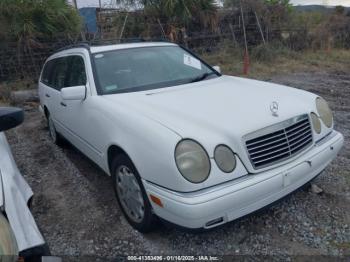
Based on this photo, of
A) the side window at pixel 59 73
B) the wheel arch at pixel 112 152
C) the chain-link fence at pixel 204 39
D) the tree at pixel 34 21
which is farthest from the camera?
the chain-link fence at pixel 204 39

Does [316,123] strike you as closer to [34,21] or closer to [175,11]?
[34,21]

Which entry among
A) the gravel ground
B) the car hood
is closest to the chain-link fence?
the gravel ground

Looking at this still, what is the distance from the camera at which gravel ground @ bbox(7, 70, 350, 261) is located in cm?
250

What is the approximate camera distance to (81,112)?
3.34 m

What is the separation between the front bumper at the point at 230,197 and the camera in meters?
2.07

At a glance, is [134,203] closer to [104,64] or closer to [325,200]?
[104,64]

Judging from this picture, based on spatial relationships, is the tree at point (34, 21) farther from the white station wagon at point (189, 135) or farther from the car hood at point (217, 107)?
the car hood at point (217, 107)

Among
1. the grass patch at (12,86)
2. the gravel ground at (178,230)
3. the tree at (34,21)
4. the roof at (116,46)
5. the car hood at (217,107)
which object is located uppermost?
the tree at (34,21)

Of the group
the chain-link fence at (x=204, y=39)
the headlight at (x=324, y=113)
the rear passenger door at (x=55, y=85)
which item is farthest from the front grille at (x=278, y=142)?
the chain-link fence at (x=204, y=39)

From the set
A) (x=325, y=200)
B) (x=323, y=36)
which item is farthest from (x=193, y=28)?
(x=325, y=200)

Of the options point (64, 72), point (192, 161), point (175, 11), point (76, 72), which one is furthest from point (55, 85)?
point (175, 11)

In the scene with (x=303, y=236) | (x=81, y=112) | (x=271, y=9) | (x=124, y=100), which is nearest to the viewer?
(x=303, y=236)

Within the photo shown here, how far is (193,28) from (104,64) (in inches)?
321

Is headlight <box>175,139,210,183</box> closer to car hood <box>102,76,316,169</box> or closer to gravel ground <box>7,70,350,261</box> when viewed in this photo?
car hood <box>102,76,316,169</box>
